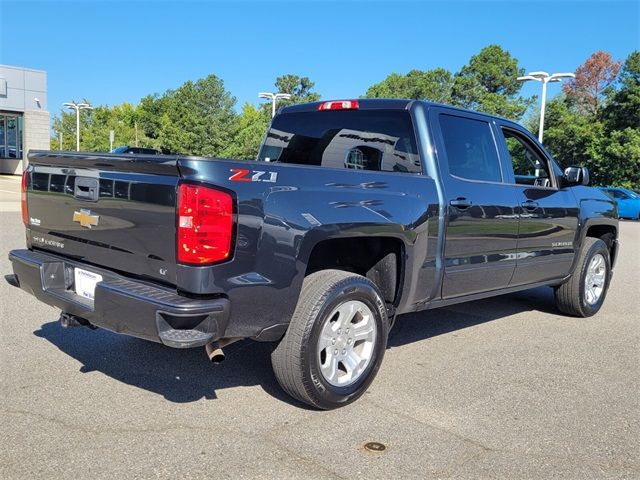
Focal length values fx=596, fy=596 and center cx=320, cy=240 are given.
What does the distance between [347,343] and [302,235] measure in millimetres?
841

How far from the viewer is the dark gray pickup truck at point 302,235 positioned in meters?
3.04

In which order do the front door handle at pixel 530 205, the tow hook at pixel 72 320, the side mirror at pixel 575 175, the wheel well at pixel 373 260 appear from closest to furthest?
the tow hook at pixel 72 320 < the wheel well at pixel 373 260 < the front door handle at pixel 530 205 < the side mirror at pixel 575 175

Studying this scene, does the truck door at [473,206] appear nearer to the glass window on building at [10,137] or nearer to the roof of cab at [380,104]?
the roof of cab at [380,104]

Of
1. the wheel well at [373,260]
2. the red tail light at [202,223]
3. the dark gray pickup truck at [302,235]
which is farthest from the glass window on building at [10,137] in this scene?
the red tail light at [202,223]

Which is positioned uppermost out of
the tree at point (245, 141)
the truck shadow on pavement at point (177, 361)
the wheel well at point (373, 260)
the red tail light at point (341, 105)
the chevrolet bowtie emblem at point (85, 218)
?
the tree at point (245, 141)

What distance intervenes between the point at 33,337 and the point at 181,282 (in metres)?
2.51

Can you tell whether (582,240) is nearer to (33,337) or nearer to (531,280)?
(531,280)

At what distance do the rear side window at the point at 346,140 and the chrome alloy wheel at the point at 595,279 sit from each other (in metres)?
3.08

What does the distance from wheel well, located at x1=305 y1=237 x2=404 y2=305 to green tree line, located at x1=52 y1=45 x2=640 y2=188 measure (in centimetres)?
2703

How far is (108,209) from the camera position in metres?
3.43

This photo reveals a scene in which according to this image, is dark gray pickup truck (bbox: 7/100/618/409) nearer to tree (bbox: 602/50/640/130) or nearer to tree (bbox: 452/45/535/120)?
tree (bbox: 602/50/640/130)

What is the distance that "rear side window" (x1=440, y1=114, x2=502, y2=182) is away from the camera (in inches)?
179

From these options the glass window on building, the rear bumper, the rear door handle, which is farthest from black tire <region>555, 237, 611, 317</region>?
the glass window on building

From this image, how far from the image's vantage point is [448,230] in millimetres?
4277
